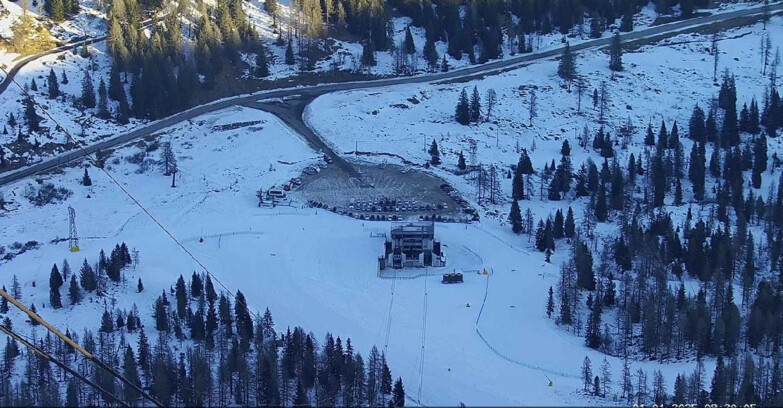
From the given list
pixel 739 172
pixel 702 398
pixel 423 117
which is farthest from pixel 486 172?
pixel 702 398

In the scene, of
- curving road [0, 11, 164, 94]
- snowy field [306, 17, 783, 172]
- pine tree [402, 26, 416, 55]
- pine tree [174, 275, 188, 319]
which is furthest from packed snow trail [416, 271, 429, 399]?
curving road [0, 11, 164, 94]

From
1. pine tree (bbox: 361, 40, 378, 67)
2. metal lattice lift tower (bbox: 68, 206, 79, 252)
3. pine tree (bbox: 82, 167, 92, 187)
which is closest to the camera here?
metal lattice lift tower (bbox: 68, 206, 79, 252)

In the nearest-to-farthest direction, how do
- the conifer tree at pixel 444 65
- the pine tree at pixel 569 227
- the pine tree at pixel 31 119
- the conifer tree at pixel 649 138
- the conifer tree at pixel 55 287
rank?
the conifer tree at pixel 55 287, the pine tree at pixel 569 227, the pine tree at pixel 31 119, the conifer tree at pixel 649 138, the conifer tree at pixel 444 65

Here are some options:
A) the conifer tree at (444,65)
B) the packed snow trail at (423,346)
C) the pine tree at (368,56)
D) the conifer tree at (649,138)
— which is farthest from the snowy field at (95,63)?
the packed snow trail at (423,346)

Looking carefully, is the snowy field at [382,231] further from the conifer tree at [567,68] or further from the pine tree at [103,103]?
the pine tree at [103,103]

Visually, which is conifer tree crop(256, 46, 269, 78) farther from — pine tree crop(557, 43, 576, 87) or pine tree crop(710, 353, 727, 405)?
pine tree crop(710, 353, 727, 405)

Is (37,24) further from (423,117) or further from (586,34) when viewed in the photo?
(586,34)
